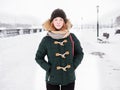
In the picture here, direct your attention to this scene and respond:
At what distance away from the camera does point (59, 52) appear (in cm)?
299

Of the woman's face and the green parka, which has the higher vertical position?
the woman's face

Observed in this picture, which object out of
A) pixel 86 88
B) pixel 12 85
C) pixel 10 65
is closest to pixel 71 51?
pixel 86 88

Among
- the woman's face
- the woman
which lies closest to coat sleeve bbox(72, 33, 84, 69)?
the woman

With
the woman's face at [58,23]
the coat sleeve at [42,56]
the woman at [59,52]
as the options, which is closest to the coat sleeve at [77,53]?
the woman at [59,52]

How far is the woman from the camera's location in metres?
2.99

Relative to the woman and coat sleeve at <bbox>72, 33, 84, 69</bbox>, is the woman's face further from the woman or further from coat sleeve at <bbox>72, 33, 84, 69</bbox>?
coat sleeve at <bbox>72, 33, 84, 69</bbox>

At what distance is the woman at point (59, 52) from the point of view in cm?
299

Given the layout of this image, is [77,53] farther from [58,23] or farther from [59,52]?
[58,23]

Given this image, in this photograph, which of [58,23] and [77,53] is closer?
[58,23]

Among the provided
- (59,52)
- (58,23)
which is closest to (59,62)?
(59,52)

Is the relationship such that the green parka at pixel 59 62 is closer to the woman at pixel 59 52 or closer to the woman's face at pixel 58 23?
the woman at pixel 59 52

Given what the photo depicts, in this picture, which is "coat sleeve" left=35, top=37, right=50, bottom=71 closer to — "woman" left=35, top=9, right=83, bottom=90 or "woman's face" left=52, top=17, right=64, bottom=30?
"woman" left=35, top=9, right=83, bottom=90

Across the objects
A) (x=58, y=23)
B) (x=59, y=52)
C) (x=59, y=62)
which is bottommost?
(x=59, y=62)

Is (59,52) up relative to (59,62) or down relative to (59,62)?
up
